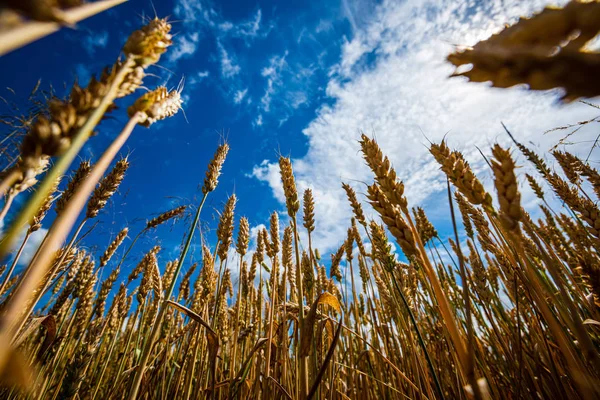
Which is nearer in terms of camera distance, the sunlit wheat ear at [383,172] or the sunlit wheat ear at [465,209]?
the sunlit wheat ear at [383,172]

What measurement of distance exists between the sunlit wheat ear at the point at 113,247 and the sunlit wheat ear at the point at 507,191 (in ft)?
13.3

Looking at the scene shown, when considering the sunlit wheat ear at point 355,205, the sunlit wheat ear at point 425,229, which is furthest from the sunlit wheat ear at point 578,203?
the sunlit wheat ear at point 355,205

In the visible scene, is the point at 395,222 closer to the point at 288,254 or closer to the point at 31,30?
the point at 31,30

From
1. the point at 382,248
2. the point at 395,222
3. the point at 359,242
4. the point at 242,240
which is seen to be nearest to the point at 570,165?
the point at 359,242

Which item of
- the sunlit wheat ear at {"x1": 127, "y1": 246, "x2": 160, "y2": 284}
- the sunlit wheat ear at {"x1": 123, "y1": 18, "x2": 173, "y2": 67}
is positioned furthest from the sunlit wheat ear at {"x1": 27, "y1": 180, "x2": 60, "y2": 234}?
the sunlit wheat ear at {"x1": 123, "y1": 18, "x2": 173, "y2": 67}

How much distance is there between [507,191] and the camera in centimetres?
106

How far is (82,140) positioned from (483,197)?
1554 mm

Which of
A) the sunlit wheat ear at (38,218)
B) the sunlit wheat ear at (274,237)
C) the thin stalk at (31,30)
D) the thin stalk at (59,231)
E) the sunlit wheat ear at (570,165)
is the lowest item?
the thin stalk at (59,231)

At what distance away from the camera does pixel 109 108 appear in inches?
29.0

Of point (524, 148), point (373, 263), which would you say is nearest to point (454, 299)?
point (373, 263)

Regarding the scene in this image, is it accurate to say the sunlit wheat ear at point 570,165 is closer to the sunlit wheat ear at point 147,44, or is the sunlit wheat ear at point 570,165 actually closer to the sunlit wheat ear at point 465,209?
the sunlit wheat ear at point 465,209

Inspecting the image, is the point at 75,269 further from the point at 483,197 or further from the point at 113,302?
the point at 483,197

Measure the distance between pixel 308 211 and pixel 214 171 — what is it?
1026mm

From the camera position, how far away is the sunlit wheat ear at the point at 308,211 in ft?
8.19
